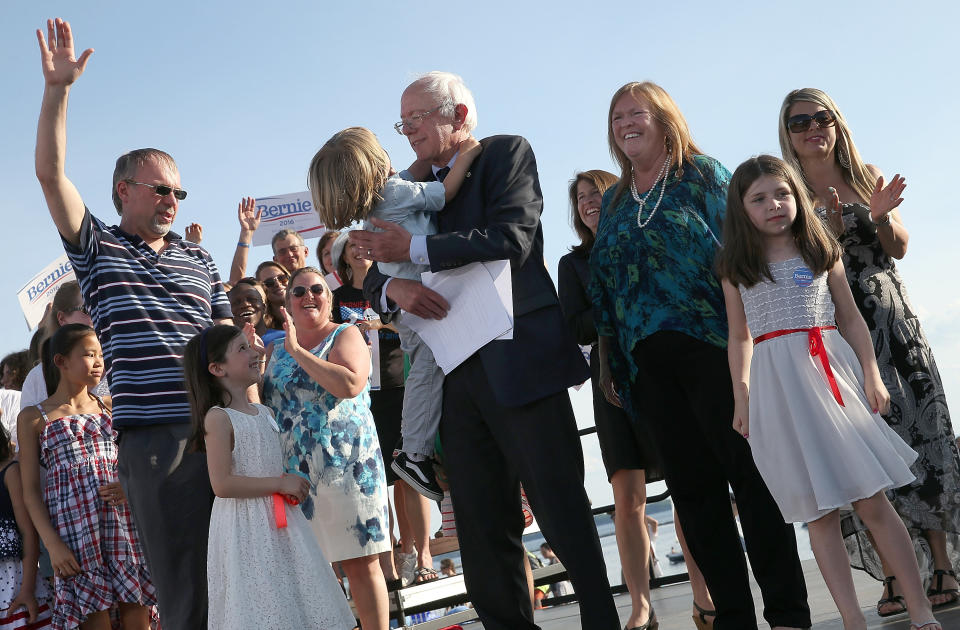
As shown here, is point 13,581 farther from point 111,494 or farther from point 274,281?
point 274,281

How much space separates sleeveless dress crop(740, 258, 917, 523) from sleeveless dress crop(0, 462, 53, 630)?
3.32 meters

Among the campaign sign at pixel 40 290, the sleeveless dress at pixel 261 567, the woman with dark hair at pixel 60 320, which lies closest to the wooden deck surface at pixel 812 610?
the sleeveless dress at pixel 261 567

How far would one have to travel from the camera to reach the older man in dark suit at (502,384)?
2.72 meters

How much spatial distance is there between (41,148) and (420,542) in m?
2.99

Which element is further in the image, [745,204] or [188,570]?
[188,570]

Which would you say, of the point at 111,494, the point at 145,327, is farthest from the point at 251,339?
the point at 111,494

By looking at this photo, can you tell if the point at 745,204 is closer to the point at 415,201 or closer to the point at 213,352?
the point at 415,201

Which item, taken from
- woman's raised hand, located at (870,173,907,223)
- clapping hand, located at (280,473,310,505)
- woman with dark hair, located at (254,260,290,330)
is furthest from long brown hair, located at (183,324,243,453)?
woman's raised hand, located at (870,173,907,223)

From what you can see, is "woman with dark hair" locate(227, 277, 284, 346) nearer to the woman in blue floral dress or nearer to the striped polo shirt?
the woman in blue floral dress

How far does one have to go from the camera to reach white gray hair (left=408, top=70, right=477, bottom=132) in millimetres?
2963

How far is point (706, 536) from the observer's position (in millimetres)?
3043

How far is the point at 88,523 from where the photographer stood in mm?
4117

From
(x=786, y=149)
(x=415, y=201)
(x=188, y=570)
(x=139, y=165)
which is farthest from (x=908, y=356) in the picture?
(x=139, y=165)

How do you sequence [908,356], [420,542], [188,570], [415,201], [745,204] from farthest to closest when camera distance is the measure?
[420,542] < [908,356] < [188,570] < [745,204] < [415,201]
